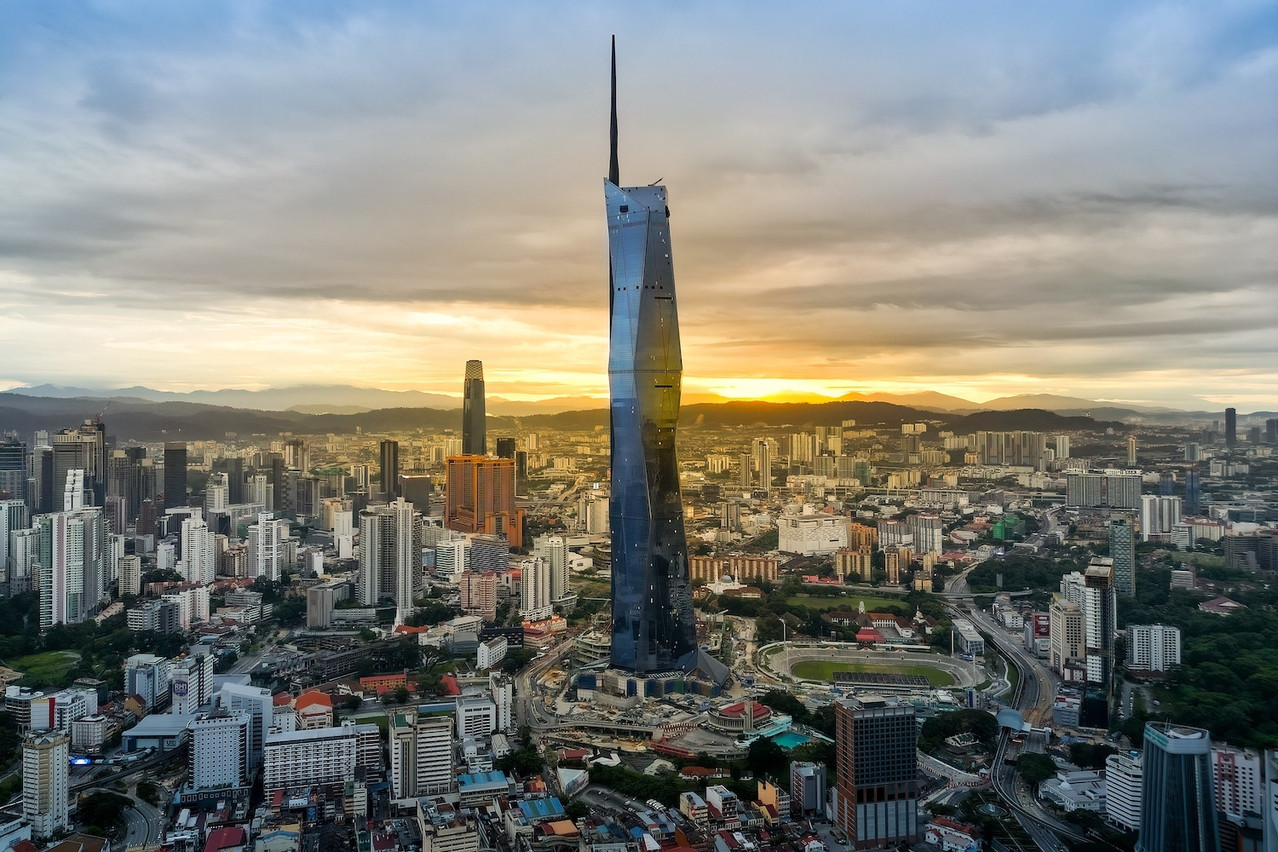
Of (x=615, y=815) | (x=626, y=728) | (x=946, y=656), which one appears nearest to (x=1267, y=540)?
(x=946, y=656)

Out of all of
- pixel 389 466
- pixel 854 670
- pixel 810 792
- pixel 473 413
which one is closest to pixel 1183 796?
pixel 810 792

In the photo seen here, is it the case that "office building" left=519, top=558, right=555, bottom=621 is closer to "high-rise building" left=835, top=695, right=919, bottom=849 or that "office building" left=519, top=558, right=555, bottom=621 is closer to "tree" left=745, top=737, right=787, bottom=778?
"tree" left=745, top=737, right=787, bottom=778

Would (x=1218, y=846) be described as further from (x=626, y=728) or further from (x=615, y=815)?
(x=626, y=728)

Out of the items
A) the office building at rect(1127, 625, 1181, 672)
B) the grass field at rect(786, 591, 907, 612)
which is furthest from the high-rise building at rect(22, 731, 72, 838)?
the office building at rect(1127, 625, 1181, 672)

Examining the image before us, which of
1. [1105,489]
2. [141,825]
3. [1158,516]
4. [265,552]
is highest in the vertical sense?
[1105,489]

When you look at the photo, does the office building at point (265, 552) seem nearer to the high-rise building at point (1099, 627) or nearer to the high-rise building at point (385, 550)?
the high-rise building at point (385, 550)

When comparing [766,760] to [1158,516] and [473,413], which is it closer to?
[1158,516]

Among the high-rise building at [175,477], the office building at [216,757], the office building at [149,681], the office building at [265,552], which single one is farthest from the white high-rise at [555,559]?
the high-rise building at [175,477]
